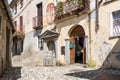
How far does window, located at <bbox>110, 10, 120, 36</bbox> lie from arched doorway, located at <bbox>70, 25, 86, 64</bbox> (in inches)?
137

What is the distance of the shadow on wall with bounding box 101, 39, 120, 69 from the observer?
582 inches

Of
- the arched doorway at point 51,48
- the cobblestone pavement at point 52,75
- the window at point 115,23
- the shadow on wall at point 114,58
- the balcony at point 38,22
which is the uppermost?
the balcony at point 38,22

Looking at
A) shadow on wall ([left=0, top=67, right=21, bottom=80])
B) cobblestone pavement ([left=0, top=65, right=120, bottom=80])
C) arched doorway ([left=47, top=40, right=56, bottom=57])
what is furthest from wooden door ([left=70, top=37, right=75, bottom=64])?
shadow on wall ([left=0, top=67, right=21, bottom=80])

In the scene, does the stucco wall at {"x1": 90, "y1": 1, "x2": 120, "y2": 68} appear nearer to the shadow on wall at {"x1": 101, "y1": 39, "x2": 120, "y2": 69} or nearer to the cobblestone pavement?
the shadow on wall at {"x1": 101, "y1": 39, "x2": 120, "y2": 69}

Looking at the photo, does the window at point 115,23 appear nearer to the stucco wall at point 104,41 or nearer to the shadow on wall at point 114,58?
the stucco wall at point 104,41

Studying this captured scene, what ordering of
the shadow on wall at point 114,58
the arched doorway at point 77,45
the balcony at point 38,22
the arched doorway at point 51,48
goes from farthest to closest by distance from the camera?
the balcony at point 38,22
the arched doorway at point 51,48
the arched doorway at point 77,45
the shadow on wall at point 114,58

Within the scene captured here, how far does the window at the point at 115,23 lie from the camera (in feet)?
49.0

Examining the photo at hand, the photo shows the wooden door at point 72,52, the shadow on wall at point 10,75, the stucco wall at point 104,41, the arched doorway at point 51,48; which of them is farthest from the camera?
the arched doorway at point 51,48

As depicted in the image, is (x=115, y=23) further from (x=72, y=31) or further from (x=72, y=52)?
(x=72, y=52)

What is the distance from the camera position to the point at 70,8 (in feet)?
61.7

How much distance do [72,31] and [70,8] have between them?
177cm

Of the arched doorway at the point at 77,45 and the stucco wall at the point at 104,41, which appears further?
the arched doorway at the point at 77,45

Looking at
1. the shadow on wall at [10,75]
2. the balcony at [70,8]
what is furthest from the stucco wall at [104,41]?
the shadow on wall at [10,75]

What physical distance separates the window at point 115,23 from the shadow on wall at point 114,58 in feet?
1.89
